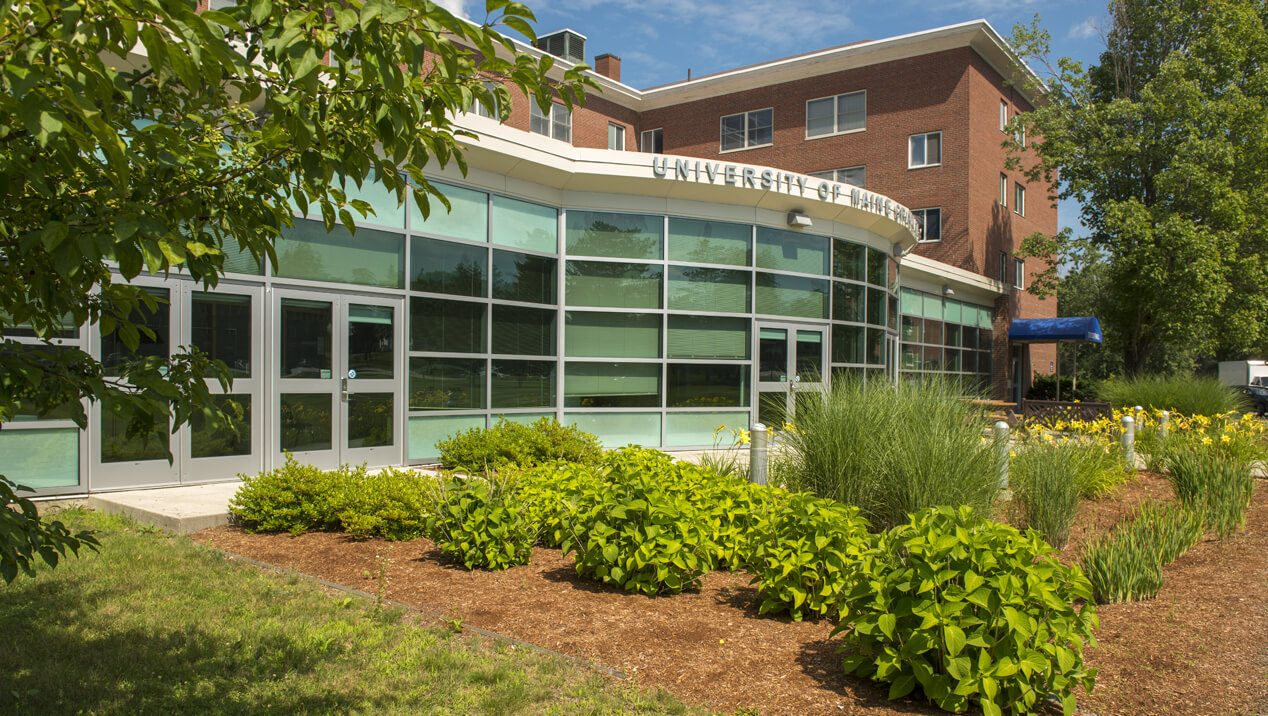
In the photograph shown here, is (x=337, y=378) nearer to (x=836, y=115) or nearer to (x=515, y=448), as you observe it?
(x=515, y=448)

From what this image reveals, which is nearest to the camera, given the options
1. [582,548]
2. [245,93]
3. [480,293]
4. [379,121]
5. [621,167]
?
[379,121]

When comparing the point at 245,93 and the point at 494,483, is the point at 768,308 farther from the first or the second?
the point at 245,93

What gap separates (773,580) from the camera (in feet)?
17.6

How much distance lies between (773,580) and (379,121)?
3925 mm

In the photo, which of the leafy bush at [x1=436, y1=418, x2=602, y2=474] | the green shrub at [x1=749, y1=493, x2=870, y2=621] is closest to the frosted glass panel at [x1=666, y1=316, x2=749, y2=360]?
the leafy bush at [x1=436, y1=418, x2=602, y2=474]

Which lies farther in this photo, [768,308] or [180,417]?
[768,308]

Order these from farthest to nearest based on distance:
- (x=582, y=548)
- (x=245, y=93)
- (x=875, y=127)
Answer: (x=875, y=127), (x=582, y=548), (x=245, y=93)

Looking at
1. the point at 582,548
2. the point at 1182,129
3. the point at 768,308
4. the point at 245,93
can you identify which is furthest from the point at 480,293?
the point at 1182,129

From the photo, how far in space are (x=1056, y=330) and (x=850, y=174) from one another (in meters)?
8.41

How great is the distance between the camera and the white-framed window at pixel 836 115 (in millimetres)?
29688

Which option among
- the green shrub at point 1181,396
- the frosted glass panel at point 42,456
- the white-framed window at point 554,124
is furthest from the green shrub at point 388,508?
the white-framed window at point 554,124

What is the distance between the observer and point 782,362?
52.9 ft

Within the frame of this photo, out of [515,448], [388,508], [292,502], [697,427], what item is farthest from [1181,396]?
[292,502]

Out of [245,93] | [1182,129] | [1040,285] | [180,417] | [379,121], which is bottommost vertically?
[180,417]
